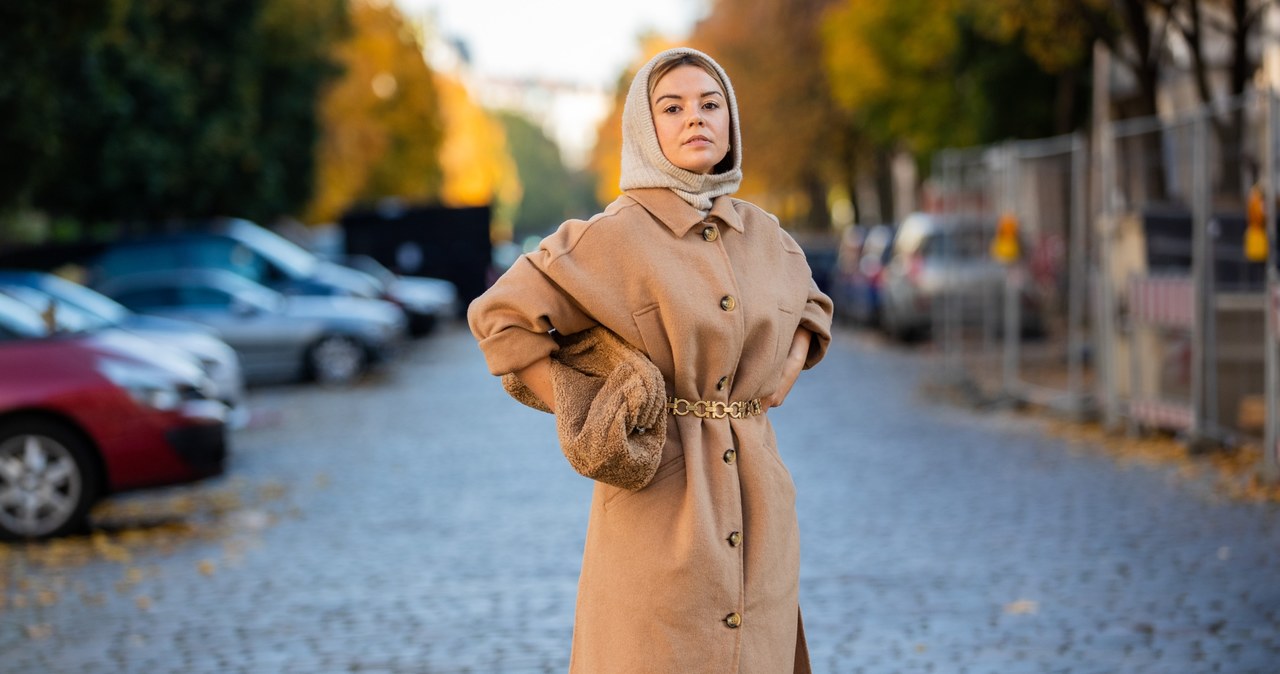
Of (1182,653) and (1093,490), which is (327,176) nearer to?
(1093,490)

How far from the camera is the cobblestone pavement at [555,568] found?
702 cm

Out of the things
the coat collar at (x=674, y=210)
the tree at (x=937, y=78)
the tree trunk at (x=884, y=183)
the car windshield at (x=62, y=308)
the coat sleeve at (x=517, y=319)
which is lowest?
the car windshield at (x=62, y=308)

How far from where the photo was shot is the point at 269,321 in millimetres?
22500

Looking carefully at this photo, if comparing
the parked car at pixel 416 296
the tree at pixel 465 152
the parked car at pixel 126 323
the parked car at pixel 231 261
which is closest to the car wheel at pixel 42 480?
the parked car at pixel 126 323

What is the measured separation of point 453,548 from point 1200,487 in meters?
4.54

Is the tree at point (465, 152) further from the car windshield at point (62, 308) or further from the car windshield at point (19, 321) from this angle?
the car windshield at point (19, 321)

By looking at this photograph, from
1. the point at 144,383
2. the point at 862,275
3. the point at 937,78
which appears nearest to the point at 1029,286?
the point at 144,383

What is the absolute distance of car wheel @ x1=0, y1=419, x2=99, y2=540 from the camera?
10.4 metres

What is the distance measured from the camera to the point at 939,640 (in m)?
7.05

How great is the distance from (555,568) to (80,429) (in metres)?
3.27

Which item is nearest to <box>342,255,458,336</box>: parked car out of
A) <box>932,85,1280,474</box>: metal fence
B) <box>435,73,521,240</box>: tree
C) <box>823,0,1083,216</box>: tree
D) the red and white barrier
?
<box>823,0,1083,216</box>: tree

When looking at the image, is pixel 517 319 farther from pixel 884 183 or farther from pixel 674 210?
pixel 884 183

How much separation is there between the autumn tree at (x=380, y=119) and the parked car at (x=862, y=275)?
1763cm

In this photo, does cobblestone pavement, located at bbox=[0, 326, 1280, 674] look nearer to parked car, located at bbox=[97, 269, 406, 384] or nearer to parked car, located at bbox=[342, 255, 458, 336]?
parked car, located at bbox=[97, 269, 406, 384]
